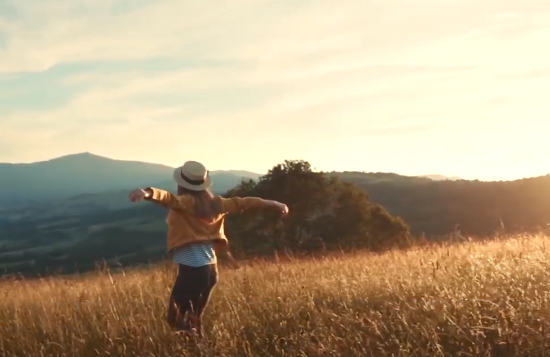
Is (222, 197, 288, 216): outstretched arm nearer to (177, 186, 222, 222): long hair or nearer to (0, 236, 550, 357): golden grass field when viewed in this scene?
(177, 186, 222, 222): long hair

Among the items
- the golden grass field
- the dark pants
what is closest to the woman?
the dark pants

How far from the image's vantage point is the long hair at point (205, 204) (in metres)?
6.32

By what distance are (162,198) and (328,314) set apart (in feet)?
5.71

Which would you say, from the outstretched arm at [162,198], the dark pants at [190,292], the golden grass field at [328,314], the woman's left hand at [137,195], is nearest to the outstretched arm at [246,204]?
the outstretched arm at [162,198]

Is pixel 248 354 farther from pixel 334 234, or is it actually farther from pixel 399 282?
pixel 334 234

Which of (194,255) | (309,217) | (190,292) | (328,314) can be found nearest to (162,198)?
(194,255)

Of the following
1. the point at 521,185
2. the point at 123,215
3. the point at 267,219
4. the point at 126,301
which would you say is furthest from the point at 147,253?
the point at 126,301

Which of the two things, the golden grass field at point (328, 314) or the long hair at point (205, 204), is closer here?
the golden grass field at point (328, 314)

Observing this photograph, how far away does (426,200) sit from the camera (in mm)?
103062

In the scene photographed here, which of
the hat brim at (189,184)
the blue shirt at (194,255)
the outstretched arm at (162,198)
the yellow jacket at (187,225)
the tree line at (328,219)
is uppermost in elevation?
the hat brim at (189,184)

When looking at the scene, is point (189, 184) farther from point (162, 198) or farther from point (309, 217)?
point (309, 217)

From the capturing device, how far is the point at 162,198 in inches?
233

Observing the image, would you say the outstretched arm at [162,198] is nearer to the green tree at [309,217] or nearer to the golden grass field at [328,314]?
the golden grass field at [328,314]

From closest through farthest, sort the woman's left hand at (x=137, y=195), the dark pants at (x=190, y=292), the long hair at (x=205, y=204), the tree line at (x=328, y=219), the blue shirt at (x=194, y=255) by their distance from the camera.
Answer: the woman's left hand at (x=137, y=195)
the dark pants at (x=190, y=292)
the blue shirt at (x=194, y=255)
the long hair at (x=205, y=204)
the tree line at (x=328, y=219)
